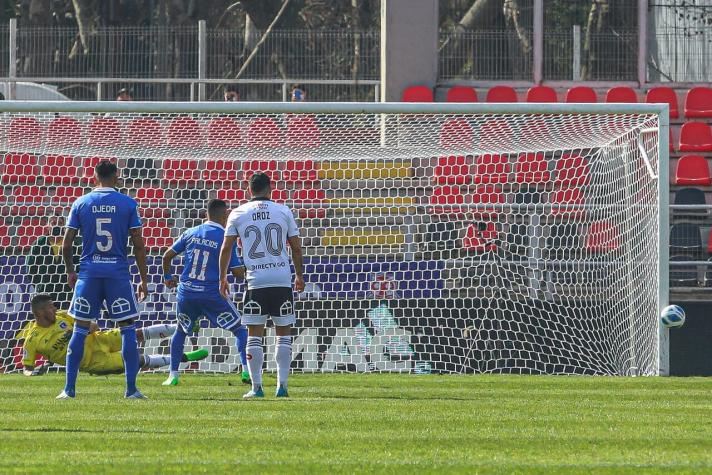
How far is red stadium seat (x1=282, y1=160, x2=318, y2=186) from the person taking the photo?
17078mm

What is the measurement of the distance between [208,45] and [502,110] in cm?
866

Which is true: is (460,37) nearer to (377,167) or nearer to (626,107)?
(377,167)

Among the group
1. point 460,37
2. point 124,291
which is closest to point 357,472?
point 124,291

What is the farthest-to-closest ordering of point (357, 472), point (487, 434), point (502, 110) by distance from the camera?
point (502, 110), point (487, 434), point (357, 472)

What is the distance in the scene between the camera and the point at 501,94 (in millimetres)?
20969

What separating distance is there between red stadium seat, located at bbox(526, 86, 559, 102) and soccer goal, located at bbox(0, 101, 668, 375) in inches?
160

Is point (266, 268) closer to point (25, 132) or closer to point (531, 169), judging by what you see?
point (25, 132)

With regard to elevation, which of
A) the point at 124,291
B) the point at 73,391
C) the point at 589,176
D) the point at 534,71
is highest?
the point at 534,71

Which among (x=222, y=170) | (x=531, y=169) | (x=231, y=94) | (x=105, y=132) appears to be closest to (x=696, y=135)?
(x=531, y=169)

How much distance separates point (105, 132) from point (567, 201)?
5.87m

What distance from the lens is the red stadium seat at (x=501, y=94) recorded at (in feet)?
68.6

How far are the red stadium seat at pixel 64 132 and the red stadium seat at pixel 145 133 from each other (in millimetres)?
626

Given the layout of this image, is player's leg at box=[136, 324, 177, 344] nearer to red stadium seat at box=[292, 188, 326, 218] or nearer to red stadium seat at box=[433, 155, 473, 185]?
red stadium seat at box=[292, 188, 326, 218]

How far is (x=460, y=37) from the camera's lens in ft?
69.6
